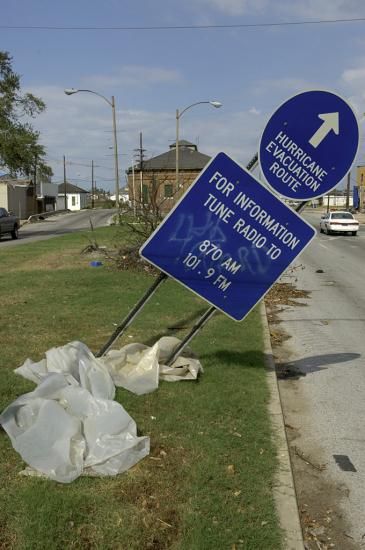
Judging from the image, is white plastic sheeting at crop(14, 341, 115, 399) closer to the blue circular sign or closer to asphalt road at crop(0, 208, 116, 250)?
the blue circular sign

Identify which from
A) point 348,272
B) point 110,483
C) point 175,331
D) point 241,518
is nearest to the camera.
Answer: point 241,518

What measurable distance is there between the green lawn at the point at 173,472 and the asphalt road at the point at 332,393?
14.6 inches

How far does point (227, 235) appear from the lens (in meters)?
4.96

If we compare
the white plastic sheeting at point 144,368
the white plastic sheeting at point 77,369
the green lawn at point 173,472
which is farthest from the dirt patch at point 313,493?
the white plastic sheeting at point 77,369

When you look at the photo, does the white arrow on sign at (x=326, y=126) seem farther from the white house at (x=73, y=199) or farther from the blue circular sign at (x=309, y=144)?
the white house at (x=73, y=199)

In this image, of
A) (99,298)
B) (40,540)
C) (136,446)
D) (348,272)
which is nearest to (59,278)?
(99,298)

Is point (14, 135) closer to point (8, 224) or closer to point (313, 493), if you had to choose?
point (8, 224)

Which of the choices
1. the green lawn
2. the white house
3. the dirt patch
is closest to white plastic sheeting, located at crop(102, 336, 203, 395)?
the green lawn

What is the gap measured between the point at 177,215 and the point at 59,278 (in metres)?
8.33

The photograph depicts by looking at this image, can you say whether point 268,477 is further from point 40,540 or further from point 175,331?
point 175,331

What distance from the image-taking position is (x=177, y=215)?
4.97 meters

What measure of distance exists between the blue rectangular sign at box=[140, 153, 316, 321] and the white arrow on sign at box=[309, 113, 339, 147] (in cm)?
60

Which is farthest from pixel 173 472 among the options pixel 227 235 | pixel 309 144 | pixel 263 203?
pixel 309 144

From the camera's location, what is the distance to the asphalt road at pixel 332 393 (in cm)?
385
